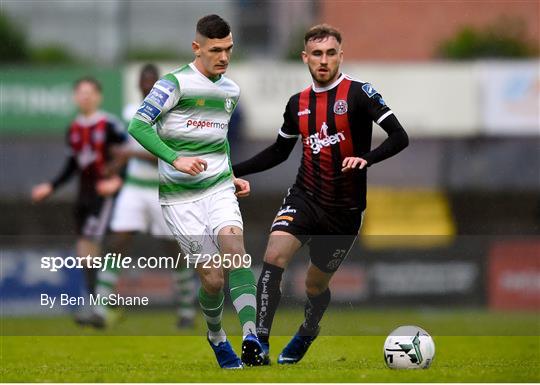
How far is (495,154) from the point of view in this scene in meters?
18.0

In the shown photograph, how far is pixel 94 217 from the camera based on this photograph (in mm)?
12141

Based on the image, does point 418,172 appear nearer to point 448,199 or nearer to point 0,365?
point 448,199

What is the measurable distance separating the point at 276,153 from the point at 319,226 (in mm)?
563

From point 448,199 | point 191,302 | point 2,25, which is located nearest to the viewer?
point 191,302

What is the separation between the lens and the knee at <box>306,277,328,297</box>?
306 inches

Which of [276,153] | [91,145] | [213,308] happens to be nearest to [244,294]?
[213,308]

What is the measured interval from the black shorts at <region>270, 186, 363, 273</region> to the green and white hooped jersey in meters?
0.52

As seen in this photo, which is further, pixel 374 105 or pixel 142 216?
pixel 142 216

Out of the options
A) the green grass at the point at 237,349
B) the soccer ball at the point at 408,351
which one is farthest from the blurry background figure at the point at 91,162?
the soccer ball at the point at 408,351

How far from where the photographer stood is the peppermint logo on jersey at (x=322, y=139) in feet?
24.5

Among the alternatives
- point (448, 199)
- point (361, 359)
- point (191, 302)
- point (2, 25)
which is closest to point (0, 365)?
point (361, 359)

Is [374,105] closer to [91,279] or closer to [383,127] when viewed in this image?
[383,127]

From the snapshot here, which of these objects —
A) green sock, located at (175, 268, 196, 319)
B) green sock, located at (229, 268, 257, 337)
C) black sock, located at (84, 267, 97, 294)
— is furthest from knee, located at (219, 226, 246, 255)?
green sock, located at (175, 268, 196, 319)

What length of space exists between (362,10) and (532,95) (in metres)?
7.15
